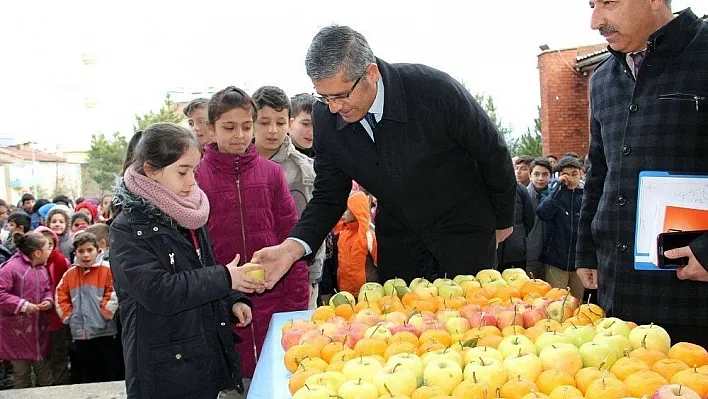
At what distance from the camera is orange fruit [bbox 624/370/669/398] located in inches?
61.1

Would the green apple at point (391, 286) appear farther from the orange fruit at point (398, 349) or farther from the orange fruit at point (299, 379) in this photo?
the orange fruit at point (299, 379)

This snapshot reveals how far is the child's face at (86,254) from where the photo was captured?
210 inches

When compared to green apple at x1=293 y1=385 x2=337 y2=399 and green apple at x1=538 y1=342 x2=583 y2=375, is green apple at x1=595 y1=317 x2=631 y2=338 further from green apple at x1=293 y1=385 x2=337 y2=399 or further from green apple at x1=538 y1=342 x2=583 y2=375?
green apple at x1=293 y1=385 x2=337 y2=399

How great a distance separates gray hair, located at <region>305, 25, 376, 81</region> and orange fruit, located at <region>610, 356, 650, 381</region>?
4.81 feet

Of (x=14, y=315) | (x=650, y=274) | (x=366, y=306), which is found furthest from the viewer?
(x=14, y=315)

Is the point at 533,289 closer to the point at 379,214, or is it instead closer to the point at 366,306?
the point at 366,306

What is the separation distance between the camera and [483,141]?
115 inches

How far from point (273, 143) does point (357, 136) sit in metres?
1.16

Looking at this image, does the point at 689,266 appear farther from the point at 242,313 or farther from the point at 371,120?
the point at 242,313

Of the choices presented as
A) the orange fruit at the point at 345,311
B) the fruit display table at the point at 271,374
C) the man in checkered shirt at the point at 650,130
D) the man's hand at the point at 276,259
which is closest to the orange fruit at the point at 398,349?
the fruit display table at the point at 271,374

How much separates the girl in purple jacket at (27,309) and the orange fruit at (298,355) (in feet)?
14.1

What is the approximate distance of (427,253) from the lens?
319 centimetres

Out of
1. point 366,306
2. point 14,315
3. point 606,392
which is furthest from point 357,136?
point 14,315

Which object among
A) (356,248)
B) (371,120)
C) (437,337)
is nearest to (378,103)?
(371,120)
